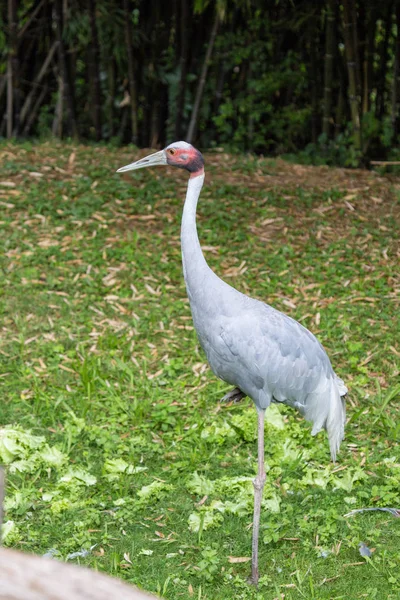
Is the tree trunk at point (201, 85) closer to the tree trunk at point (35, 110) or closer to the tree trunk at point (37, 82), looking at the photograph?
the tree trunk at point (37, 82)

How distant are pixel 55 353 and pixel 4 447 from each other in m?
1.21

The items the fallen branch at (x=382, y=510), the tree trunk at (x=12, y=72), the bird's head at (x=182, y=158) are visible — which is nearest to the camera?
the bird's head at (x=182, y=158)

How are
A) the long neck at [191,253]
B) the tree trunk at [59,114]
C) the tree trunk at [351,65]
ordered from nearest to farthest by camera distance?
the long neck at [191,253]
the tree trunk at [351,65]
the tree trunk at [59,114]

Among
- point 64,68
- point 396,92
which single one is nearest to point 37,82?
point 64,68

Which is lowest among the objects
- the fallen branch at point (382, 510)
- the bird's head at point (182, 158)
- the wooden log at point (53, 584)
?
the fallen branch at point (382, 510)

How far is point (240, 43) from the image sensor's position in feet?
29.2

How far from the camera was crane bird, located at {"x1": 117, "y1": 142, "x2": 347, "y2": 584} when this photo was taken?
3.63m

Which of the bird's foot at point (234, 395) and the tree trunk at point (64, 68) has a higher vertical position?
the tree trunk at point (64, 68)

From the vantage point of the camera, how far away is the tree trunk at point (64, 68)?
8805mm

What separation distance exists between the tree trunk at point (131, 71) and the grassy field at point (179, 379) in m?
0.93

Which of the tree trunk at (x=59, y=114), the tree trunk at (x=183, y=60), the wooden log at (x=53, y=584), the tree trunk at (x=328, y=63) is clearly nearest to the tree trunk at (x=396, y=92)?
the tree trunk at (x=328, y=63)

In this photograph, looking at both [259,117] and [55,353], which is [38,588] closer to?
[55,353]

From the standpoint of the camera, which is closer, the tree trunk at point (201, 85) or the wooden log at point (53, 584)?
the wooden log at point (53, 584)


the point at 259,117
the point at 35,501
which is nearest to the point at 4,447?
the point at 35,501
